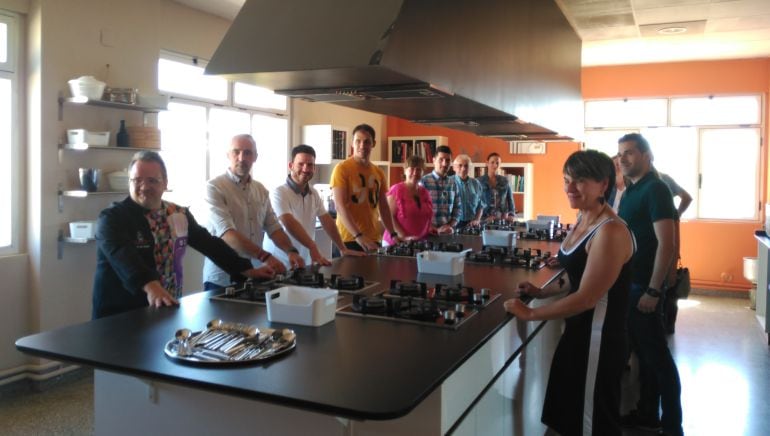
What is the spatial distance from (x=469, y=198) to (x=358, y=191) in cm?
226

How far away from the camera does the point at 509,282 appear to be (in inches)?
111

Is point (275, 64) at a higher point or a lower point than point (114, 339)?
higher

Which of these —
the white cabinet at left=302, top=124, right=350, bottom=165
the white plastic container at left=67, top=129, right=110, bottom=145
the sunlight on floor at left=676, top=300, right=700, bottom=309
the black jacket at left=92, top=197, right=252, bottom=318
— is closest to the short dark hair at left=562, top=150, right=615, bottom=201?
the black jacket at left=92, top=197, right=252, bottom=318

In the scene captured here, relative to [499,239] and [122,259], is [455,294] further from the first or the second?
[499,239]

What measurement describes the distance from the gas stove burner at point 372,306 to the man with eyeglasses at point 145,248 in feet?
2.18

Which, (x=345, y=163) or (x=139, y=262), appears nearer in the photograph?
(x=139, y=262)

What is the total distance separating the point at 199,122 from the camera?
19.8ft

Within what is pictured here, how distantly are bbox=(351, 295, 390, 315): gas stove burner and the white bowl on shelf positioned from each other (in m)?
3.15

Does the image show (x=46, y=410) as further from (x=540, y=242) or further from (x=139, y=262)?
(x=540, y=242)

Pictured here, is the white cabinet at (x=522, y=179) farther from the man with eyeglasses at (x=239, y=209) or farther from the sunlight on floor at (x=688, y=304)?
the man with eyeglasses at (x=239, y=209)

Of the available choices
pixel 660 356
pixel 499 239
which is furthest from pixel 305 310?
pixel 499 239

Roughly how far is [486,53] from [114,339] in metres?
2.03

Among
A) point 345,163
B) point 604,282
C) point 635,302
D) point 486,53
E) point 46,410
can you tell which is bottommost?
point 46,410

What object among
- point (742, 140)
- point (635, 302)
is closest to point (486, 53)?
point (635, 302)
